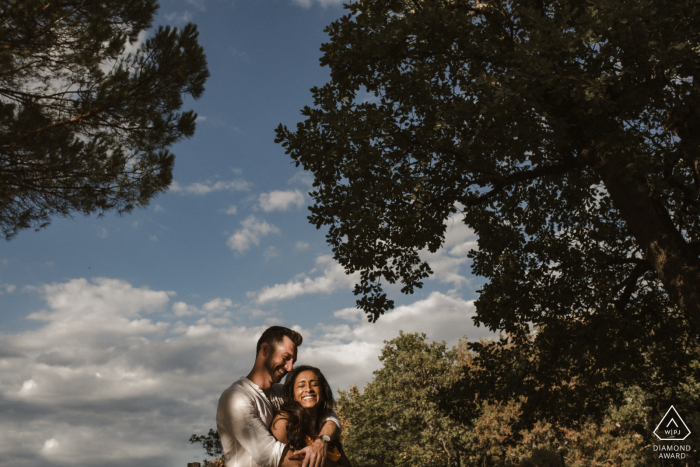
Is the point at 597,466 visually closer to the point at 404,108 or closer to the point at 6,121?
the point at 404,108

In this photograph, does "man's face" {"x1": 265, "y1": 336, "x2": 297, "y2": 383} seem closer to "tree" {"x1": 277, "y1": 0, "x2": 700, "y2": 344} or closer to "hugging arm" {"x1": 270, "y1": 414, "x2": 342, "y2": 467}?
"hugging arm" {"x1": 270, "y1": 414, "x2": 342, "y2": 467}

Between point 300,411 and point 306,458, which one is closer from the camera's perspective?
point 306,458

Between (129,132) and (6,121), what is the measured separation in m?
3.37

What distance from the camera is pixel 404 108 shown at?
11.9 m

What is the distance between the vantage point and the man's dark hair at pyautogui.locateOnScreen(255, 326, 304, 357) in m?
3.77

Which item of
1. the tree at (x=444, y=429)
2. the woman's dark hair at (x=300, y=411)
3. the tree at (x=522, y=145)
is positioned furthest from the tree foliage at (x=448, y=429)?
the woman's dark hair at (x=300, y=411)

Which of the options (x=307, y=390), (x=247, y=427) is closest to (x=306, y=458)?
(x=247, y=427)

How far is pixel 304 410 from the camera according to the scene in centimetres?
349

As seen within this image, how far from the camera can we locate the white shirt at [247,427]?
3.18 meters

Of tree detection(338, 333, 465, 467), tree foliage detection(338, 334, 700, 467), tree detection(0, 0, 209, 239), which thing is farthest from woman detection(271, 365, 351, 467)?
tree detection(338, 333, 465, 467)

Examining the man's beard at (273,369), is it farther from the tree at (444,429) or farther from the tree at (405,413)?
the tree at (405,413)

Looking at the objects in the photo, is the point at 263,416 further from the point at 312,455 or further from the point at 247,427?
the point at 312,455

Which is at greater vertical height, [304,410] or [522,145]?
[522,145]

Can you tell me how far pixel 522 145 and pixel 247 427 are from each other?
8754 millimetres
